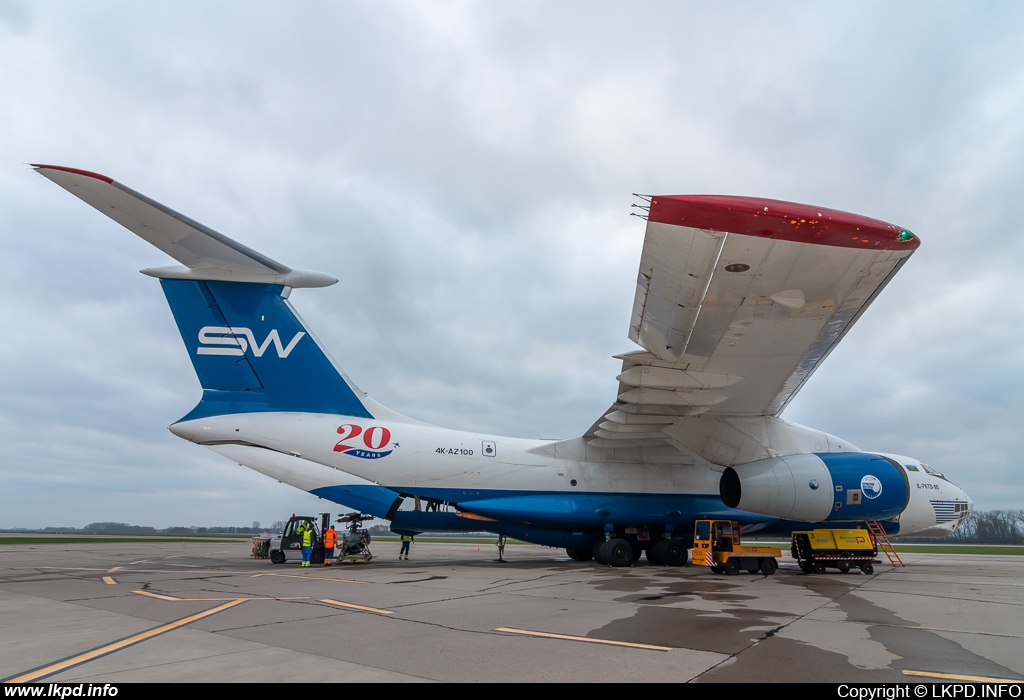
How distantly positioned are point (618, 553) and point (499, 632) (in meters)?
8.82

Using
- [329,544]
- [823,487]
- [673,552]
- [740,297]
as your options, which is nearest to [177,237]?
[329,544]

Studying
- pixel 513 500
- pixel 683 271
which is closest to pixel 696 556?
pixel 513 500

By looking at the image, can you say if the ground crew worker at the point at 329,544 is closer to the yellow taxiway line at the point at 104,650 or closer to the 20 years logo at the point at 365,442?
the 20 years logo at the point at 365,442

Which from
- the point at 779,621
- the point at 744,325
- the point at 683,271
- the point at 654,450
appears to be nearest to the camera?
the point at 779,621

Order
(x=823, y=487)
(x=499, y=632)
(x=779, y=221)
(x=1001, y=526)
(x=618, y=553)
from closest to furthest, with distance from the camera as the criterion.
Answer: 1. (x=499, y=632)
2. (x=779, y=221)
3. (x=823, y=487)
4. (x=618, y=553)
5. (x=1001, y=526)

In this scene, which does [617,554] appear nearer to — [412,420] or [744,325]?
[412,420]

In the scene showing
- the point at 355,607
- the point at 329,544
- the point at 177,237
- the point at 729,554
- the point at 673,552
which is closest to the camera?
the point at 355,607

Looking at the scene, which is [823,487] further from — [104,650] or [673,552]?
[104,650]

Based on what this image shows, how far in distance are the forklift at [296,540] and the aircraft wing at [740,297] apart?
7773mm

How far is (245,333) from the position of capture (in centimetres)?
1119

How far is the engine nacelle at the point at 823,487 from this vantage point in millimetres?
11352
